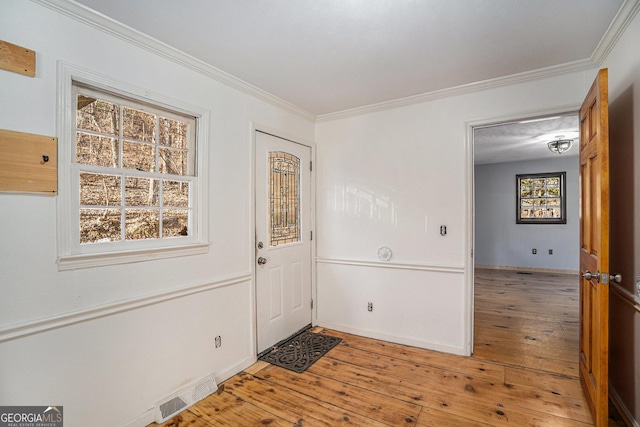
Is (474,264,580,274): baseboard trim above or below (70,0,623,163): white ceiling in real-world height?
below

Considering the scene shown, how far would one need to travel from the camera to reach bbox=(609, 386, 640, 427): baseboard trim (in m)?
1.82

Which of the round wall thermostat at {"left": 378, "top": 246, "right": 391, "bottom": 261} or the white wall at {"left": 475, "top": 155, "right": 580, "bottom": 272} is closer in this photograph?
the round wall thermostat at {"left": 378, "top": 246, "right": 391, "bottom": 261}

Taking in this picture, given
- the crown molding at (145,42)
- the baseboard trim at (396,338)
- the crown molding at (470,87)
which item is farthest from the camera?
the baseboard trim at (396,338)

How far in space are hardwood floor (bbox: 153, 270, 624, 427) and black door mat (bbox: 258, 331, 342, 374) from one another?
3.4 inches

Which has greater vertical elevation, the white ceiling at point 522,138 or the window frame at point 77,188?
the white ceiling at point 522,138

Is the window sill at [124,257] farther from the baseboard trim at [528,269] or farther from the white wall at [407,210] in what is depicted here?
the baseboard trim at [528,269]

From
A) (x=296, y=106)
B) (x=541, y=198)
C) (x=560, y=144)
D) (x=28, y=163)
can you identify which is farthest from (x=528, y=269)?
(x=28, y=163)

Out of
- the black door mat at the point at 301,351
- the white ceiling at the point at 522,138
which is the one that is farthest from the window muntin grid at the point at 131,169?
the white ceiling at the point at 522,138

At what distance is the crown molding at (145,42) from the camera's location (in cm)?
169

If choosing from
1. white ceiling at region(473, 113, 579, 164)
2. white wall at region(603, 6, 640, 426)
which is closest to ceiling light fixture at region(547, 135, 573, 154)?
white ceiling at region(473, 113, 579, 164)

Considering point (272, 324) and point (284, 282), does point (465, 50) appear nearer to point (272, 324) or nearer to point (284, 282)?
point (284, 282)

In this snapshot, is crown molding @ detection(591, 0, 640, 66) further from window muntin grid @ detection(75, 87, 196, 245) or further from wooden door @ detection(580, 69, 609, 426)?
window muntin grid @ detection(75, 87, 196, 245)

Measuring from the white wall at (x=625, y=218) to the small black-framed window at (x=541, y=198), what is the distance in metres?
5.51

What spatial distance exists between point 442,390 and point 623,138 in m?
2.15
